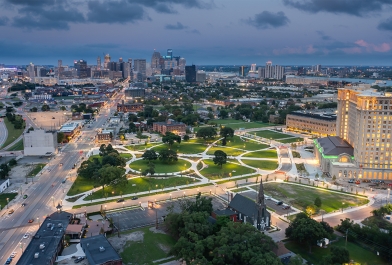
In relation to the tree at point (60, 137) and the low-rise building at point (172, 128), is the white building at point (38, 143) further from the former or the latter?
the low-rise building at point (172, 128)

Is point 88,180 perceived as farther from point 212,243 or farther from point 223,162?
point 212,243

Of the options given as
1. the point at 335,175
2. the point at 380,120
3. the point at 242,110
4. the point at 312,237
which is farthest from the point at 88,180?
the point at 242,110

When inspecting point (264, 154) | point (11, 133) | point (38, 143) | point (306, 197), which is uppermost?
point (38, 143)

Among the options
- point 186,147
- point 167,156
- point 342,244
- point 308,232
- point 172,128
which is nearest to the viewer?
point 308,232

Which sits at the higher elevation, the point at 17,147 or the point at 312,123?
the point at 312,123


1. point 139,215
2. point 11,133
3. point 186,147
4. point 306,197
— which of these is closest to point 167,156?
point 186,147

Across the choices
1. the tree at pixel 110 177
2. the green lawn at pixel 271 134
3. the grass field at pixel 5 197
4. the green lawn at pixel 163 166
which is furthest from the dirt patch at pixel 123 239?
the green lawn at pixel 271 134

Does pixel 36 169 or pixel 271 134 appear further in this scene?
pixel 271 134

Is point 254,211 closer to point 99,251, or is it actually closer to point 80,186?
point 99,251
